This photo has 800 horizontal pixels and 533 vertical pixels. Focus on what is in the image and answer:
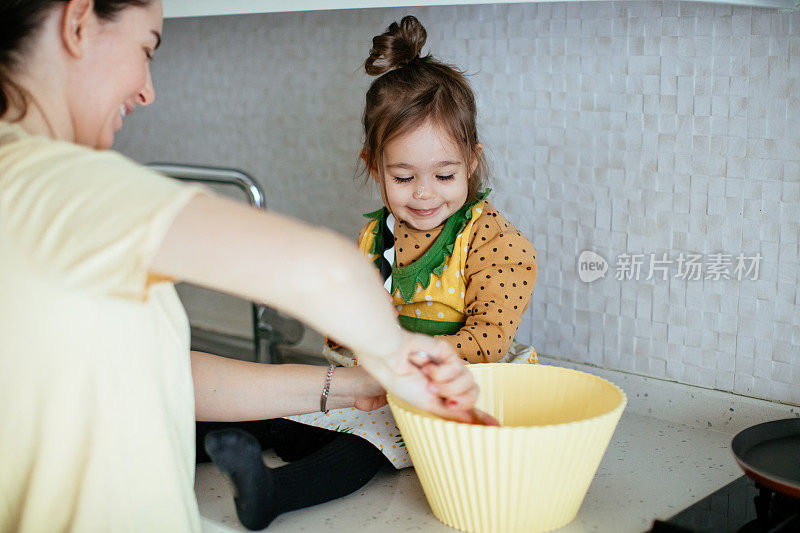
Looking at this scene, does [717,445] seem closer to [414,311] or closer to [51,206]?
Result: [414,311]

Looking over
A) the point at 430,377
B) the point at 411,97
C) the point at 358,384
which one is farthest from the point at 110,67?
the point at 411,97

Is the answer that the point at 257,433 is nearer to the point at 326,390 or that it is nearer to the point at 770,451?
the point at 326,390

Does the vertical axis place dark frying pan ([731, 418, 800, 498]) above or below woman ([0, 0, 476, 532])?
below

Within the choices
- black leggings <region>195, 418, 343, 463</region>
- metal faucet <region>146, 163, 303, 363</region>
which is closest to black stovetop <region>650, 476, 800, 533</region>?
black leggings <region>195, 418, 343, 463</region>

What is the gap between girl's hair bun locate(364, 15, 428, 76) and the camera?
132 centimetres

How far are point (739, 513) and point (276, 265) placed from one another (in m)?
0.72

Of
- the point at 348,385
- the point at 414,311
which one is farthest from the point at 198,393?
the point at 414,311

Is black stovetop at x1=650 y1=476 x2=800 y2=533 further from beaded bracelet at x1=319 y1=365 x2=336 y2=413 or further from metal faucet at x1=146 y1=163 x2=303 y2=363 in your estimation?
metal faucet at x1=146 y1=163 x2=303 y2=363

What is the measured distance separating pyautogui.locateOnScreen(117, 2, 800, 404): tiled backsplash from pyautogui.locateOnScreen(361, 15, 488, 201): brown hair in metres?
0.16

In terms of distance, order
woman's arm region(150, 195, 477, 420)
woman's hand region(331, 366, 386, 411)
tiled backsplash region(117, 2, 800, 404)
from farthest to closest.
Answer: tiled backsplash region(117, 2, 800, 404) → woman's hand region(331, 366, 386, 411) → woman's arm region(150, 195, 477, 420)

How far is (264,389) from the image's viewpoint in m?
1.05

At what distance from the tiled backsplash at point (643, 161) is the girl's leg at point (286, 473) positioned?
509mm

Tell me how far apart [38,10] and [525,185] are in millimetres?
939

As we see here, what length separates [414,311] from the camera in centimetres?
134
